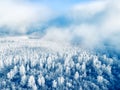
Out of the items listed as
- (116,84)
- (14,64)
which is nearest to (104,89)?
(116,84)

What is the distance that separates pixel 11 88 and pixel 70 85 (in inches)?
1025

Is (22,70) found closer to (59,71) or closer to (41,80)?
(41,80)

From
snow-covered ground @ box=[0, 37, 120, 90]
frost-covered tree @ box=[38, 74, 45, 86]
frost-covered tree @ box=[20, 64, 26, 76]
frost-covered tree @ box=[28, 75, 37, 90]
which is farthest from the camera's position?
frost-covered tree @ box=[20, 64, 26, 76]

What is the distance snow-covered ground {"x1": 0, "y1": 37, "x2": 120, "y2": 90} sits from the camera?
14738 cm

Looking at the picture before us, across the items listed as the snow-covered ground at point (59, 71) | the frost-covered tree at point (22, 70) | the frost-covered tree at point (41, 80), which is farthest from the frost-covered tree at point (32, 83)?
the frost-covered tree at point (22, 70)

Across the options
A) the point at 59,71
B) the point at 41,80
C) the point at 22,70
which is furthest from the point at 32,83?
the point at 59,71

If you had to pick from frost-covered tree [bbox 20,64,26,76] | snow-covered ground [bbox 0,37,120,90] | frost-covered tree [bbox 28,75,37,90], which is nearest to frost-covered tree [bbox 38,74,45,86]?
snow-covered ground [bbox 0,37,120,90]

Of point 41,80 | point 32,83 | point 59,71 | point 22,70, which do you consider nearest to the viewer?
point 32,83

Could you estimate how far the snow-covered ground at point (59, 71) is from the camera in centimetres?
14738

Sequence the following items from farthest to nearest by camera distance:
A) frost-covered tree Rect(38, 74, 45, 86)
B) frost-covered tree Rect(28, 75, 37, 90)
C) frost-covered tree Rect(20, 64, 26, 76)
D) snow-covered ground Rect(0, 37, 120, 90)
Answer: frost-covered tree Rect(20, 64, 26, 76), frost-covered tree Rect(38, 74, 45, 86), snow-covered ground Rect(0, 37, 120, 90), frost-covered tree Rect(28, 75, 37, 90)

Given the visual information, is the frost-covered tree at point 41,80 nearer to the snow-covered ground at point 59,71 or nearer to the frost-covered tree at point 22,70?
the snow-covered ground at point 59,71

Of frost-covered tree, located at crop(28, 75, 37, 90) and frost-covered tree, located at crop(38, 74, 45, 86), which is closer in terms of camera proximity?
frost-covered tree, located at crop(28, 75, 37, 90)

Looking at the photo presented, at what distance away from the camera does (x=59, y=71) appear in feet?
524

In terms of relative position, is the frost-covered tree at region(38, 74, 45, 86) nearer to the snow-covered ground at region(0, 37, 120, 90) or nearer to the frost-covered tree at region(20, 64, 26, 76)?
the snow-covered ground at region(0, 37, 120, 90)
